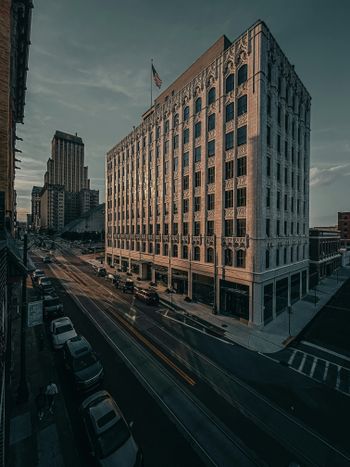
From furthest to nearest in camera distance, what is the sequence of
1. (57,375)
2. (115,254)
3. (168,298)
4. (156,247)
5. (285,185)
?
(115,254), (156,247), (168,298), (285,185), (57,375)

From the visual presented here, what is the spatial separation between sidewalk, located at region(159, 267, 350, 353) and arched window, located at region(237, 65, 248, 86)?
90.9 ft

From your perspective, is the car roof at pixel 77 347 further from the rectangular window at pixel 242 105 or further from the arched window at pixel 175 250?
the rectangular window at pixel 242 105

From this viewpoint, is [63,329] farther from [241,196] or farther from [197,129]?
[197,129]

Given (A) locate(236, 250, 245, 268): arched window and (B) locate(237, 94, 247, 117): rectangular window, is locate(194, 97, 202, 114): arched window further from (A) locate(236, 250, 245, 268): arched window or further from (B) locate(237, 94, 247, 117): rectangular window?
(A) locate(236, 250, 245, 268): arched window

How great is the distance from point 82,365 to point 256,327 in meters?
16.8

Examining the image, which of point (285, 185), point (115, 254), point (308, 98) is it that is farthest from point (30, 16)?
point (115, 254)

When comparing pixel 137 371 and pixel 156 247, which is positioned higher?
pixel 156 247

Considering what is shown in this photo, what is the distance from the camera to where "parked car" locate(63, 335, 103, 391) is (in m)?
11.9

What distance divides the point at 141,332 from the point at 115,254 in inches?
1423

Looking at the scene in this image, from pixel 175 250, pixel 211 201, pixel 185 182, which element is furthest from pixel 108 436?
pixel 185 182

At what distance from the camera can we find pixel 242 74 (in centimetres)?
2531

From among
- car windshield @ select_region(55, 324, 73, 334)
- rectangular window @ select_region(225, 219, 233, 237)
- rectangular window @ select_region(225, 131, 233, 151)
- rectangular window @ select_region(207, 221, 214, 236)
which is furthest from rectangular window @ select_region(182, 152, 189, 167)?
car windshield @ select_region(55, 324, 73, 334)

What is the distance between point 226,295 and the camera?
2569cm

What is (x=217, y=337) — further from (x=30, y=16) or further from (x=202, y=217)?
(x=30, y=16)
